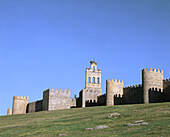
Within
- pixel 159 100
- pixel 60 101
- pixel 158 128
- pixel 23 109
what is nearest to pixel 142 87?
pixel 159 100


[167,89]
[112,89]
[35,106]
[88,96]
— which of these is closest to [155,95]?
[167,89]

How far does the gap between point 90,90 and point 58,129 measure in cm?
3840

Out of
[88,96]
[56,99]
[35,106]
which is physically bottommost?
[35,106]

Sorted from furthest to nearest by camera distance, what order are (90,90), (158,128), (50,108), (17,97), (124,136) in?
(17,97) → (90,90) → (50,108) → (158,128) → (124,136)

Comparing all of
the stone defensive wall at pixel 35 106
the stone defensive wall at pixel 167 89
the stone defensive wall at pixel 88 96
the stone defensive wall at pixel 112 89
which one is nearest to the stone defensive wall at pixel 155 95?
the stone defensive wall at pixel 167 89

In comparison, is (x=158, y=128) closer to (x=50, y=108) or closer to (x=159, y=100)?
(x=159, y=100)

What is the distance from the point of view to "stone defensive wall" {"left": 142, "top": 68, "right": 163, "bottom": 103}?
45341 millimetres

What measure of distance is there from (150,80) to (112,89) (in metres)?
8.58

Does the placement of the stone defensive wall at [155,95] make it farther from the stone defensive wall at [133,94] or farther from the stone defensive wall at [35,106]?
the stone defensive wall at [35,106]

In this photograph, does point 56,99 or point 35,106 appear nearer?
point 56,99

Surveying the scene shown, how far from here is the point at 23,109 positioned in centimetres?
7100

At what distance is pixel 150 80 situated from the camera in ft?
150

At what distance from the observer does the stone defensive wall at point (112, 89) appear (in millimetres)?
52125

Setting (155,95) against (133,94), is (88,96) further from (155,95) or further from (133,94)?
(155,95)
